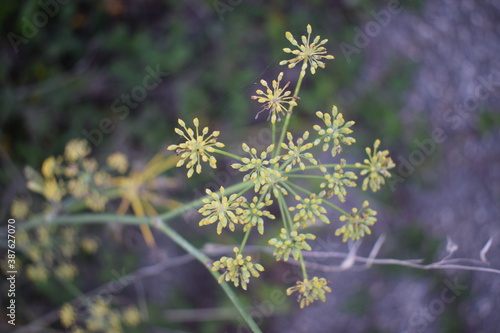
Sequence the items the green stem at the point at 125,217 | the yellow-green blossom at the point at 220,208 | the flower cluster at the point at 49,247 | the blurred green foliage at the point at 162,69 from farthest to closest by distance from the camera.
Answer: the blurred green foliage at the point at 162,69, the flower cluster at the point at 49,247, the green stem at the point at 125,217, the yellow-green blossom at the point at 220,208

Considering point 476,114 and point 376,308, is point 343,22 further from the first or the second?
point 376,308

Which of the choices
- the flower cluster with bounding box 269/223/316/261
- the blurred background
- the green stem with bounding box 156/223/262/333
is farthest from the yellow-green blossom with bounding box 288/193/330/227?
the blurred background

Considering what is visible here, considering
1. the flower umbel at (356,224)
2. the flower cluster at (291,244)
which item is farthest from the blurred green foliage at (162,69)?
the flower cluster at (291,244)

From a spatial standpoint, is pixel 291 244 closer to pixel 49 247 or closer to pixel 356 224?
pixel 356 224

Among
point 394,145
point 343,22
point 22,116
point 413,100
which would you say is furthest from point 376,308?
point 22,116

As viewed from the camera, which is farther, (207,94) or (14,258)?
(207,94)

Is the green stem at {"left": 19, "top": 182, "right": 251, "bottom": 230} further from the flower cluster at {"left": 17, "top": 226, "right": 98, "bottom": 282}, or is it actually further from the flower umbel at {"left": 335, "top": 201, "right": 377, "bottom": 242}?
the flower umbel at {"left": 335, "top": 201, "right": 377, "bottom": 242}

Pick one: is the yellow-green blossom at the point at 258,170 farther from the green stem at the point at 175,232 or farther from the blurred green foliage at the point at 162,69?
the blurred green foliage at the point at 162,69

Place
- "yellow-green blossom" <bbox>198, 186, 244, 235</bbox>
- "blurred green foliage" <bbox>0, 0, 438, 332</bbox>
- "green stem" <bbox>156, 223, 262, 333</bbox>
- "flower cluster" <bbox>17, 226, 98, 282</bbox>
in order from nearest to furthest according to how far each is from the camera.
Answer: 1. "yellow-green blossom" <bbox>198, 186, 244, 235</bbox>
2. "green stem" <bbox>156, 223, 262, 333</bbox>
3. "flower cluster" <bbox>17, 226, 98, 282</bbox>
4. "blurred green foliage" <bbox>0, 0, 438, 332</bbox>

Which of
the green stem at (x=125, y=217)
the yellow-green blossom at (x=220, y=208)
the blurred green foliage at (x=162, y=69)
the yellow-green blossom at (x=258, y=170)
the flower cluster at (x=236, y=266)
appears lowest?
the flower cluster at (x=236, y=266)
